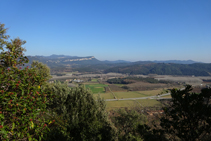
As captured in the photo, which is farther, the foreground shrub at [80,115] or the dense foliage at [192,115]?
the foreground shrub at [80,115]

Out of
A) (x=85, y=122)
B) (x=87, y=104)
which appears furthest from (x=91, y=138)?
(x=87, y=104)

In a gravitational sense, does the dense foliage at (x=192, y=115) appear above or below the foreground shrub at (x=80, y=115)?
above

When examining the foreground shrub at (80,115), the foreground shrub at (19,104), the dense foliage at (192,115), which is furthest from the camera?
the foreground shrub at (80,115)

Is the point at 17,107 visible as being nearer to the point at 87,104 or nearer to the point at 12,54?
the point at 12,54

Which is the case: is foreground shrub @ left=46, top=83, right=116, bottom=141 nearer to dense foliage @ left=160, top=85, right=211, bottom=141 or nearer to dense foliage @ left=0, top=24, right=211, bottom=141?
dense foliage @ left=0, top=24, right=211, bottom=141

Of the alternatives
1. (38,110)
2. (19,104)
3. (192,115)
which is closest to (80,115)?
(38,110)

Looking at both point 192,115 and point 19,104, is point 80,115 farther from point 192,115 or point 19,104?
point 192,115

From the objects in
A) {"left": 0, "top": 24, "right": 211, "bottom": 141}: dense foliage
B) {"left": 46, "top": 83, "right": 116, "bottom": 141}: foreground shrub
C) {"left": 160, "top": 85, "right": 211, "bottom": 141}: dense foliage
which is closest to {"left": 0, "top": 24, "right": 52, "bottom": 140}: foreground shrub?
{"left": 0, "top": 24, "right": 211, "bottom": 141}: dense foliage

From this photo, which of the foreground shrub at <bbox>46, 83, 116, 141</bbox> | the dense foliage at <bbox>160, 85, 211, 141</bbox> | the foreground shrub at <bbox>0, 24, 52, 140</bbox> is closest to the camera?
the foreground shrub at <bbox>0, 24, 52, 140</bbox>

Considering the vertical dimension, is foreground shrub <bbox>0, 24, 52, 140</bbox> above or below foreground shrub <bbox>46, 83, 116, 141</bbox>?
above

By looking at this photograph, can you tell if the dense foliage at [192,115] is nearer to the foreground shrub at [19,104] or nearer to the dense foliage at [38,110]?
the dense foliage at [38,110]

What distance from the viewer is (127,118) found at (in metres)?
22.5

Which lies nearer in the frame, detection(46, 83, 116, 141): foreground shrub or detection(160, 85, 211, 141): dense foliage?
detection(160, 85, 211, 141): dense foliage

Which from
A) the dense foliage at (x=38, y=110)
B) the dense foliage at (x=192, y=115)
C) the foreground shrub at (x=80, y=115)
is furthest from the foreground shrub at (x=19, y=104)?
the dense foliage at (x=192, y=115)
